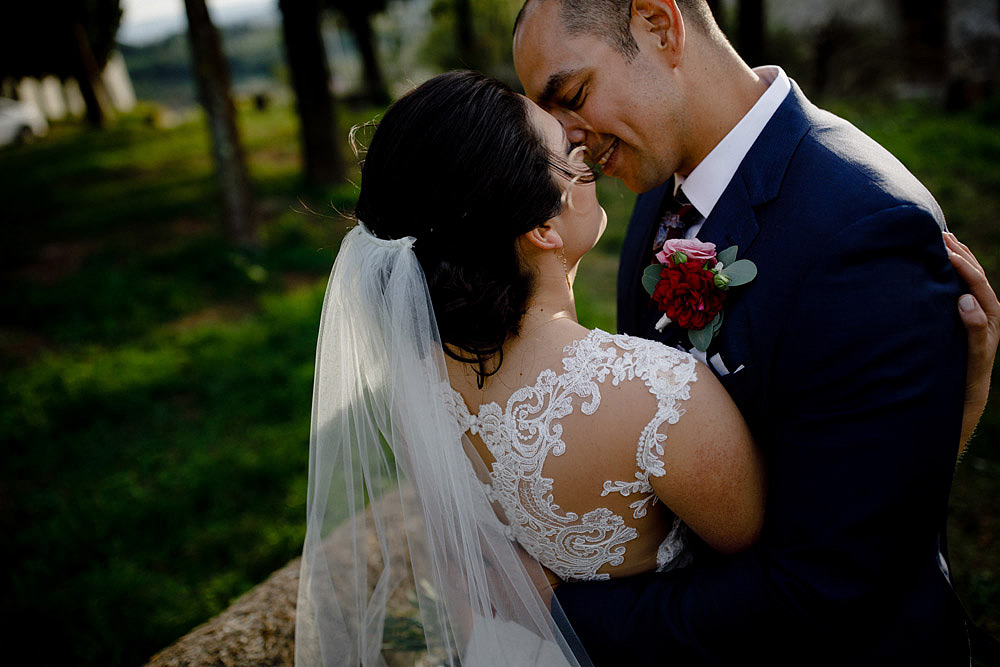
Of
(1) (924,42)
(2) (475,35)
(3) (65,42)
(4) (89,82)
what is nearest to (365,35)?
(2) (475,35)

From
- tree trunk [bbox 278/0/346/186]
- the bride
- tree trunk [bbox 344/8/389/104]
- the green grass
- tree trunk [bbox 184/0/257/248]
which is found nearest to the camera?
the bride

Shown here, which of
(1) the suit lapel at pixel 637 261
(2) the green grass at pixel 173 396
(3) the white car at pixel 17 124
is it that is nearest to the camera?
(1) the suit lapel at pixel 637 261

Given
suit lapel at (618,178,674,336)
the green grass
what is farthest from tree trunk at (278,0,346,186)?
suit lapel at (618,178,674,336)

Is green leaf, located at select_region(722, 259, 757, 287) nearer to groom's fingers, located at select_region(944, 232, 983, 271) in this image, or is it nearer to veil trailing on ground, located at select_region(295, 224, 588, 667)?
groom's fingers, located at select_region(944, 232, 983, 271)

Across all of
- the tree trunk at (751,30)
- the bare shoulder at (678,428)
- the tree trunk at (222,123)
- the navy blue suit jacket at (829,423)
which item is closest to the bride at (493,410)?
the bare shoulder at (678,428)

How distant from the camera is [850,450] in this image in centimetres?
154

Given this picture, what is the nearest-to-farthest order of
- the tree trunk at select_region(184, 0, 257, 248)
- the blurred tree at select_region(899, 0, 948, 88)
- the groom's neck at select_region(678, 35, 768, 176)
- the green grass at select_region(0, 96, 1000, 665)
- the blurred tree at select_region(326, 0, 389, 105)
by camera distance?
the groom's neck at select_region(678, 35, 768, 176)
the green grass at select_region(0, 96, 1000, 665)
the tree trunk at select_region(184, 0, 257, 248)
the blurred tree at select_region(899, 0, 948, 88)
the blurred tree at select_region(326, 0, 389, 105)

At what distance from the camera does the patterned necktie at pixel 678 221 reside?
2.23 m

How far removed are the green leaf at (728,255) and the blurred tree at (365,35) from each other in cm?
1600

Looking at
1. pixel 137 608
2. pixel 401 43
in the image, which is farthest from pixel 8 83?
pixel 137 608

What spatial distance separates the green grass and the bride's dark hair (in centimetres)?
31

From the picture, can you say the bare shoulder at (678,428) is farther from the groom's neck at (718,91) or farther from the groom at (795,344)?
the groom's neck at (718,91)

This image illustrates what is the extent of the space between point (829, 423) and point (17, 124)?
80.5ft

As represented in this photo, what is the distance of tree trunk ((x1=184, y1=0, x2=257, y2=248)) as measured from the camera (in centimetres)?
642
